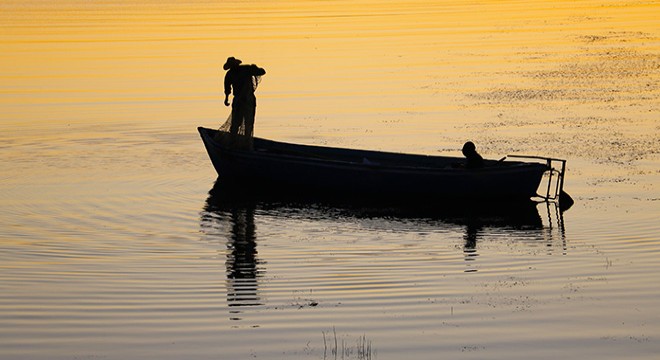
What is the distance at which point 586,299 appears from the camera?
39.7 ft

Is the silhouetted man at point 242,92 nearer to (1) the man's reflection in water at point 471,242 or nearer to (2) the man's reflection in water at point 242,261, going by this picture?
(2) the man's reflection in water at point 242,261

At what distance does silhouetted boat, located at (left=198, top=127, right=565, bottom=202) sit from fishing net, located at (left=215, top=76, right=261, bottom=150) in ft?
0.48

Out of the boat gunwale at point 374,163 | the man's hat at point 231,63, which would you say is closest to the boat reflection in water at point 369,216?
the boat gunwale at point 374,163

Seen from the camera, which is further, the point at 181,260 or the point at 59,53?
the point at 59,53

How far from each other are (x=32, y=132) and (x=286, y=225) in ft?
33.4

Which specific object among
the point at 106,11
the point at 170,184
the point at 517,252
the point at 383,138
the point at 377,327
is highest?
the point at 106,11

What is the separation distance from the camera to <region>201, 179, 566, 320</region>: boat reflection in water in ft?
51.2

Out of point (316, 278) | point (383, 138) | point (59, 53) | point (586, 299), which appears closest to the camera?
point (586, 299)

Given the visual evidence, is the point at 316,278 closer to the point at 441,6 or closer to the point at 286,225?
the point at 286,225

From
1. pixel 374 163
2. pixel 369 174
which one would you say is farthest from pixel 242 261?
pixel 374 163

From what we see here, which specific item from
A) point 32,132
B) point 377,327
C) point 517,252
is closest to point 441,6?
point 32,132

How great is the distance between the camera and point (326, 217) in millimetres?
17391

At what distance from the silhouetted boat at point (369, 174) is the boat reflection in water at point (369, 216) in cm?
23

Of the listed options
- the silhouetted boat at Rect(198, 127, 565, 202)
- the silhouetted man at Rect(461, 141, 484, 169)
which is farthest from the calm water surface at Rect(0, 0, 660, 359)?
the silhouetted man at Rect(461, 141, 484, 169)
